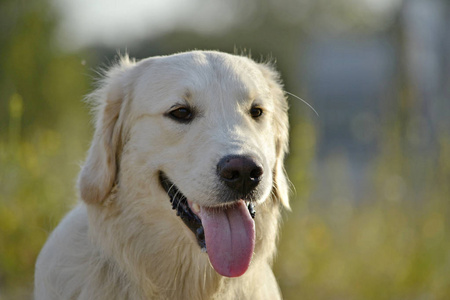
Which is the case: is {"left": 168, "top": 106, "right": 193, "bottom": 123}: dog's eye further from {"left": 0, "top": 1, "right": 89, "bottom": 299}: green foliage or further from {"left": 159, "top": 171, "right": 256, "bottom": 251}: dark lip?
{"left": 0, "top": 1, "right": 89, "bottom": 299}: green foliage

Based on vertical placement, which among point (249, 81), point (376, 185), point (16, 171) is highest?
point (249, 81)

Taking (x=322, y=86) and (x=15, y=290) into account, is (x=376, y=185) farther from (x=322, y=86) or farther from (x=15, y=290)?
(x=322, y=86)

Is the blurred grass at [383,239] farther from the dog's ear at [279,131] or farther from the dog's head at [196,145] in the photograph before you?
the dog's head at [196,145]

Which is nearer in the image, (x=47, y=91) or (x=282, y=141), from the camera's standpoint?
(x=282, y=141)

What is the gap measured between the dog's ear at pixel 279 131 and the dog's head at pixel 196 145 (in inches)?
0.6

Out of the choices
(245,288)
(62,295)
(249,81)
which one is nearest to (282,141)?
(249,81)

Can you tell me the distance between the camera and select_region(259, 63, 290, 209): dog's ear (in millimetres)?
3645

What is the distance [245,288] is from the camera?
3.38 metres

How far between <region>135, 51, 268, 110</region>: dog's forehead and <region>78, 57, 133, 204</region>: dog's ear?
0.14 meters

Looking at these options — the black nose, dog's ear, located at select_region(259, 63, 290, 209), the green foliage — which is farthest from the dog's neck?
the green foliage

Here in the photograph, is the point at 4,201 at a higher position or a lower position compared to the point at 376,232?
higher

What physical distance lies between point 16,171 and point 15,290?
91 centimetres

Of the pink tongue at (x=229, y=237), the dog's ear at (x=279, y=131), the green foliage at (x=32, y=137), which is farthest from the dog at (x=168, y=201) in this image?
the green foliage at (x=32, y=137)

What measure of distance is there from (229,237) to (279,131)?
0.96 metres
